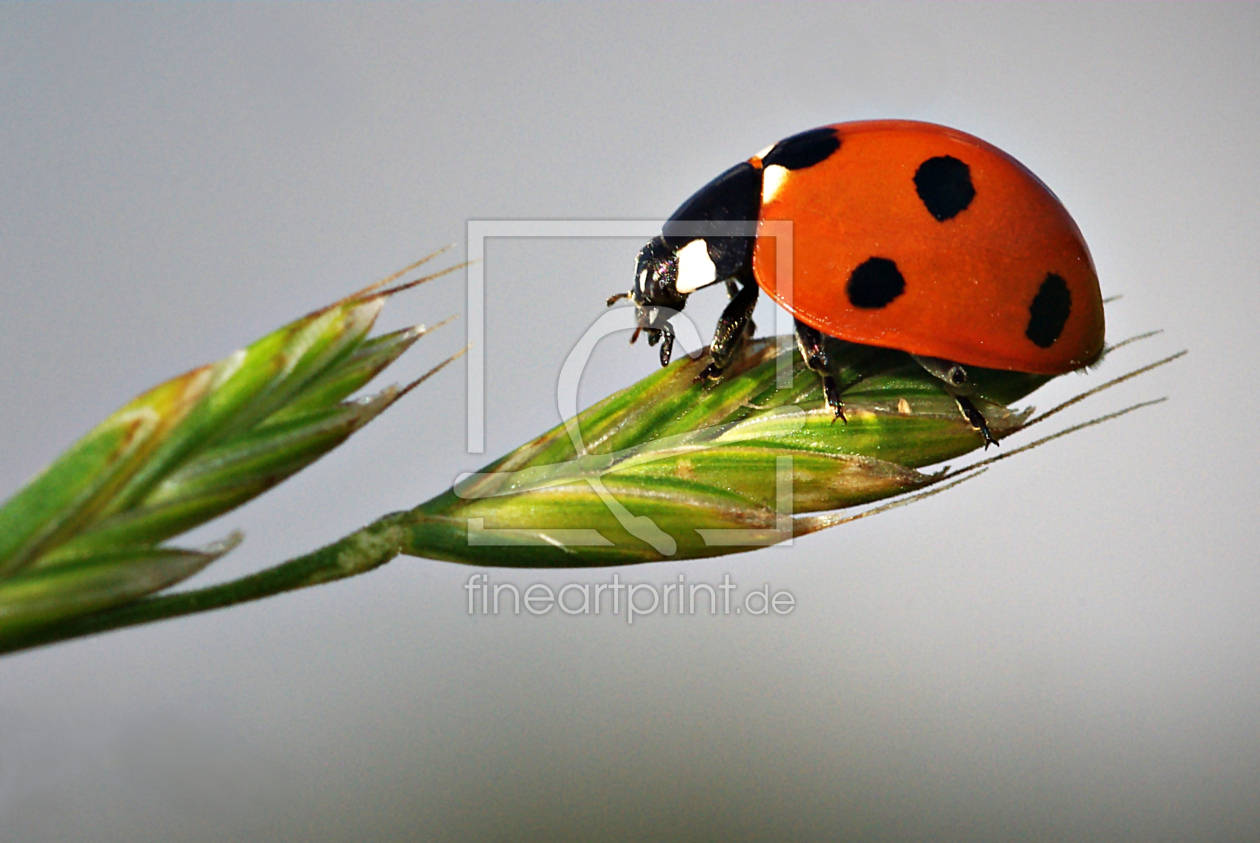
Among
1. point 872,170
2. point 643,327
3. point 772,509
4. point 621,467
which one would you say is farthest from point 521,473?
point 872,170

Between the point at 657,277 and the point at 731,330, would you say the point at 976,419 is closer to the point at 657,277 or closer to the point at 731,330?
the point at 731,330

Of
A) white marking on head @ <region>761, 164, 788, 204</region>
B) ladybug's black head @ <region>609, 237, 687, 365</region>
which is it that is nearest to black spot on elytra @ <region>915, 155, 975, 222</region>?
white marking on head @ <region>761, 164, 788, 204</region>

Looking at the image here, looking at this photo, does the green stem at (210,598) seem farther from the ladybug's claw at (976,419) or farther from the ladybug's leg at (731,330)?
the ladybug's claw at (976,419)

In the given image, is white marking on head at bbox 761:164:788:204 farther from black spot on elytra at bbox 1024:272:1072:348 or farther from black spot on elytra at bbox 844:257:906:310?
black spot on elytra at bbox 1024:272:1072:348

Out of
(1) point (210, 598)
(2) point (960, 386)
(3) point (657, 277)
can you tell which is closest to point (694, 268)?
(3) point (657, 277)

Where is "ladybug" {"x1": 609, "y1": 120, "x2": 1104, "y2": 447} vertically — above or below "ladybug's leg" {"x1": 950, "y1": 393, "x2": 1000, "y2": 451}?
above

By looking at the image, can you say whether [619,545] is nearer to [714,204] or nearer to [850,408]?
[850,408]
